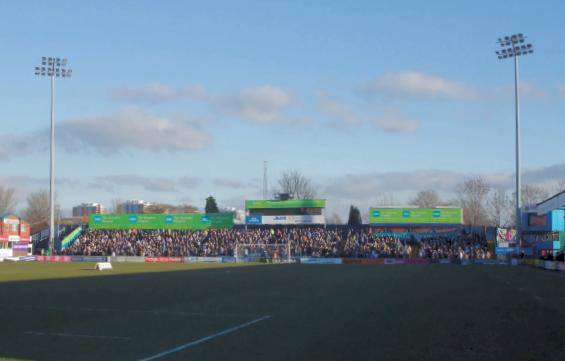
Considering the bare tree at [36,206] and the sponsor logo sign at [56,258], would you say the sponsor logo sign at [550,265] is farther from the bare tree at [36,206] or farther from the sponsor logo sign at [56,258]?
the bare tree at [36,206]

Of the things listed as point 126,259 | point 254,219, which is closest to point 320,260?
point 254,219

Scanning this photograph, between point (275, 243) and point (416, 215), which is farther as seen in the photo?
point (275, 243)

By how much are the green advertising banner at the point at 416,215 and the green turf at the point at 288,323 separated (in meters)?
50.2

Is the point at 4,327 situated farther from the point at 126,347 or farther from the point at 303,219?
the point at 303,219

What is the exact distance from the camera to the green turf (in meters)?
11.4

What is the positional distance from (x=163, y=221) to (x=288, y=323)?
68.8 m

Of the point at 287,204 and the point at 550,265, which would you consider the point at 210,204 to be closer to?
the point at 287,204

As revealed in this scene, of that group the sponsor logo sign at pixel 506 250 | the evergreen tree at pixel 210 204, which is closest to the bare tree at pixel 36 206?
the evergreen tree at pixel 210 204

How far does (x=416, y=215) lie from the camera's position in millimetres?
75250

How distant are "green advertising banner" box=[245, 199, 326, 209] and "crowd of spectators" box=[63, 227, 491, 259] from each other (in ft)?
9.57

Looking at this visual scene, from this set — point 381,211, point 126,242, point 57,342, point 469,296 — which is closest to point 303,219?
point 381,211

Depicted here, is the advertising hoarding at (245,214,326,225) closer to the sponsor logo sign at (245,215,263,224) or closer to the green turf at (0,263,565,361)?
the sponsor logo sign at (245,215,263,224)

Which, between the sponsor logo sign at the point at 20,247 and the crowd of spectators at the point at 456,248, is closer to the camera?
the crowd of spectators at the point at 456,248

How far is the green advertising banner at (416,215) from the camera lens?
246 feet
